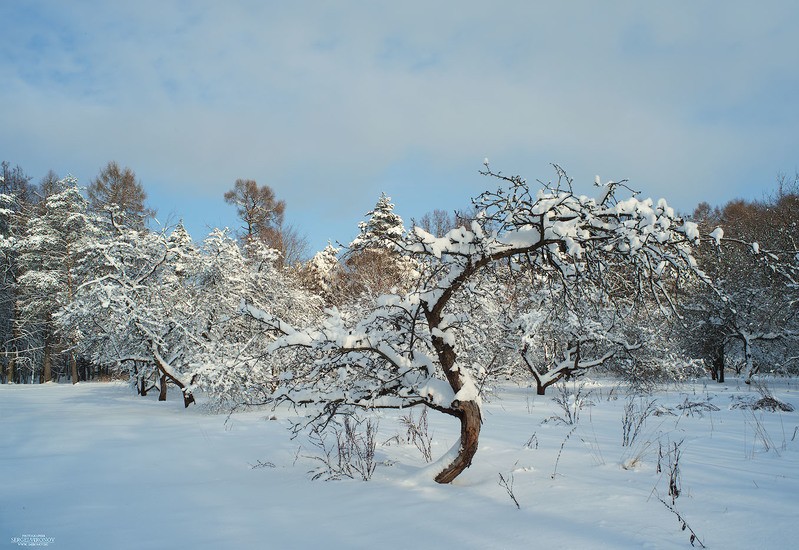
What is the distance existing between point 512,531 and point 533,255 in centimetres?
238

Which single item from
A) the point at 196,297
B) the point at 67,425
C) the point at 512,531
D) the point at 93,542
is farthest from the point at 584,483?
the point at 196,297

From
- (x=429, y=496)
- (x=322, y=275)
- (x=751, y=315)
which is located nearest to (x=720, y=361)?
(x=751, y=315)

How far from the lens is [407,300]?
4305mm

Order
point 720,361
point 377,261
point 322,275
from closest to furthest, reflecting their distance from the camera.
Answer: point 377,261
point 720,361
point 322,275

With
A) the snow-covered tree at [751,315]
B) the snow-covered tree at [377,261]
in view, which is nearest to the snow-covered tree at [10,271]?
the snow-covered tree at [377,261]

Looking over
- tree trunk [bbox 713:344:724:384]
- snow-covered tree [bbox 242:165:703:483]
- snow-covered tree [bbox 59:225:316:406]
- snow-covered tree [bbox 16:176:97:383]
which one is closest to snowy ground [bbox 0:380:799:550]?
snow-covered tree [bbox 242:165:703:483]

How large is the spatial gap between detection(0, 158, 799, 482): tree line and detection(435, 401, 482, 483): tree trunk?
2cm

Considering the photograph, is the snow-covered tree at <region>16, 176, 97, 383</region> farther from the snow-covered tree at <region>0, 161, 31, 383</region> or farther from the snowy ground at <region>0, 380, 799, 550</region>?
the snowy ground at <region>0, 380, 799, 550</region>

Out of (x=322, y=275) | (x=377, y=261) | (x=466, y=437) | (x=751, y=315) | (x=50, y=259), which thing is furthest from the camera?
(x=322, y=275)

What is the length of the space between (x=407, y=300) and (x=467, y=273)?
0.62 metres

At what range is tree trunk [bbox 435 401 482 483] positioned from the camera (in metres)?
4.26

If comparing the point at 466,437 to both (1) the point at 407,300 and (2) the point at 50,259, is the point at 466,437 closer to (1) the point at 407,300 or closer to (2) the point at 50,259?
(1) the point at 407,300

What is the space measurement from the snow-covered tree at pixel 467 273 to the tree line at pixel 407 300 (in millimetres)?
20

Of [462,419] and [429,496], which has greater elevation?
[462,419]
